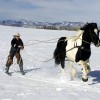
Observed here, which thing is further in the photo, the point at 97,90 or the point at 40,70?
the point at 40,70

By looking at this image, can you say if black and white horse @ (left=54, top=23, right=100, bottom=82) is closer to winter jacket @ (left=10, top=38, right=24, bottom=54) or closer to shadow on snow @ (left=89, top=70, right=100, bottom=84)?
shadow on snow @ (left=89, top=70, right=100, bottom=84)

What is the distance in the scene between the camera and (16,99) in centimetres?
760

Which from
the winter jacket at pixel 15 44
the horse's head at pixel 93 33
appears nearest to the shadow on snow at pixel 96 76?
the horse's head at pixel 93 33

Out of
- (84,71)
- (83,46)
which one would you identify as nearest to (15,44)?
(83,46)

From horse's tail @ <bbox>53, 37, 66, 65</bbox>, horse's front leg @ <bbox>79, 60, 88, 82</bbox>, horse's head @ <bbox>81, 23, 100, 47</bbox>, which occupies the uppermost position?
horse's head @ <bbox>81, 23, 100, 47</bbox>

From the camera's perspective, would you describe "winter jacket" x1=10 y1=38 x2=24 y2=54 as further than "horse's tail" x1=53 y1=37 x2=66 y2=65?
Yes

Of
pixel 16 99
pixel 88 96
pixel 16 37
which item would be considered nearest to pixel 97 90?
pixel 88 96

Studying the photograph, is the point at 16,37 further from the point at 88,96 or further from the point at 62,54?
the point at 88,96

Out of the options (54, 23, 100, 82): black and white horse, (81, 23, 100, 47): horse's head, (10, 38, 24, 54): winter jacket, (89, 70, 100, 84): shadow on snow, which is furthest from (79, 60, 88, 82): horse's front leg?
(10, 38, 24, 54): winter jacket

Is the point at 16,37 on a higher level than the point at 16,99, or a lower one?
higher

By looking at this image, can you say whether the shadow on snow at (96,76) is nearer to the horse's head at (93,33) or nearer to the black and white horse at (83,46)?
the black and white horse at (83,46)

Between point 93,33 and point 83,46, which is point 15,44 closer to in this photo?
point 83,46

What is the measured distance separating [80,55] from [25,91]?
9.96ft

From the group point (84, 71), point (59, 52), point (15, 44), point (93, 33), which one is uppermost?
point (93, 33)
